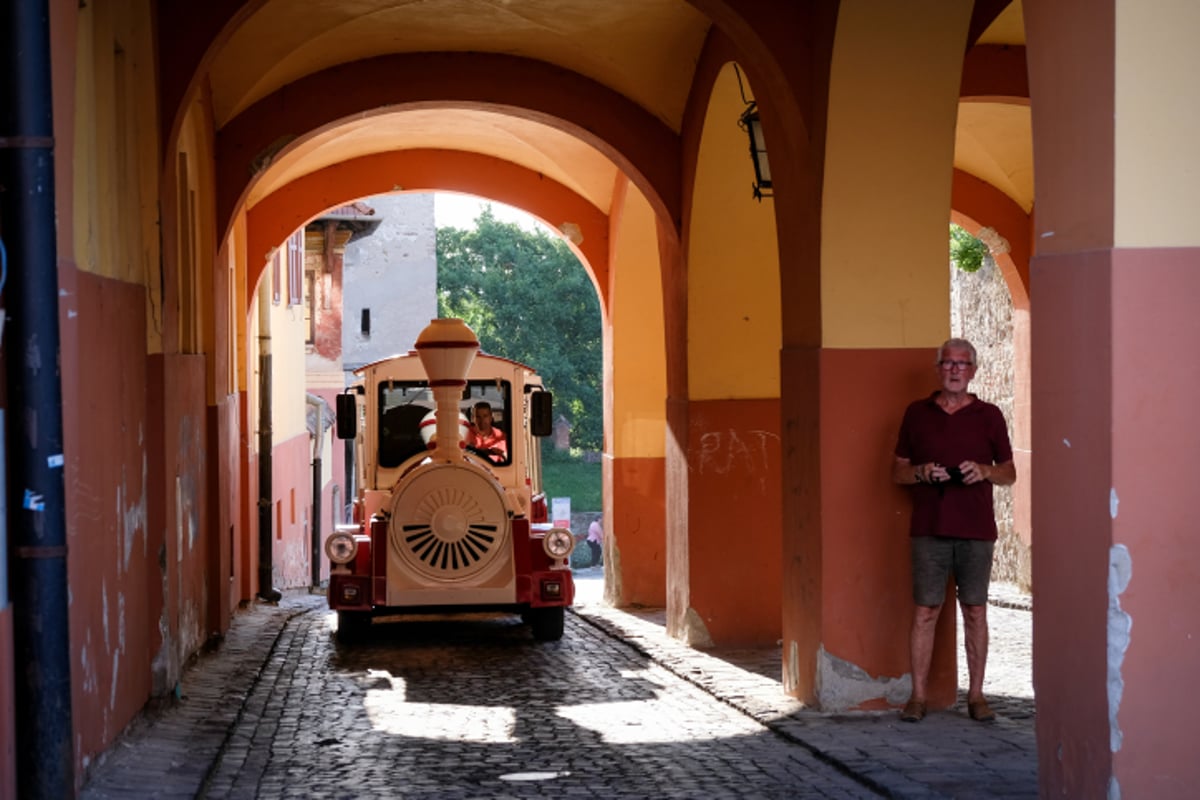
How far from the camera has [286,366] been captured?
22.9 meters

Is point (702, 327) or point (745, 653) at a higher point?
point (702, 327)

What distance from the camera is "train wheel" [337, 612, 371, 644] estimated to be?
42.4ft

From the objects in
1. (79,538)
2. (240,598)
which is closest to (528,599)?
(240,598)

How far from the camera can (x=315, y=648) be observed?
42.0 feet

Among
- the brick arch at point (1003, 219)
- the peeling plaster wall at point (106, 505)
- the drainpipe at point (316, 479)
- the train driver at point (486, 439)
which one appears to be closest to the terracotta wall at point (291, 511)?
the drainpipe at point (316, 479)

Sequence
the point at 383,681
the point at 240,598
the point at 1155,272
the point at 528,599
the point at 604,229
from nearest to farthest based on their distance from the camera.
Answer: the point at 1155,272 → the point at 383,681 → the point at 528,599 → the point at 240,598 → the point at 604,229

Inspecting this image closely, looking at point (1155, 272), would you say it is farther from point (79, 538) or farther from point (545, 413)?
point (545, 413)

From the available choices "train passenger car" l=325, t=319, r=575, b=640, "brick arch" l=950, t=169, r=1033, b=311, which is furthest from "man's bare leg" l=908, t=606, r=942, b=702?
"brick arch" l=950, t=169, r=1033, b=311

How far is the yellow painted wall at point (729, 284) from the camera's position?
12.1 metres

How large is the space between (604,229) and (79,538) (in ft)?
37.4

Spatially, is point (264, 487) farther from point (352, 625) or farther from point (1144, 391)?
point (1144, 391)

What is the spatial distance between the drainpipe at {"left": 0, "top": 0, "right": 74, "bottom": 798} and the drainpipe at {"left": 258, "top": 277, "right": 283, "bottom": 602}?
43.1 feet

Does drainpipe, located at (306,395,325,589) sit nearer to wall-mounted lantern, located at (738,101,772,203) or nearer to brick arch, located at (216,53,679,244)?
brick arch, located at (216,53,679,244)

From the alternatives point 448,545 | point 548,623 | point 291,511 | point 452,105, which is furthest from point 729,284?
point 291,511
